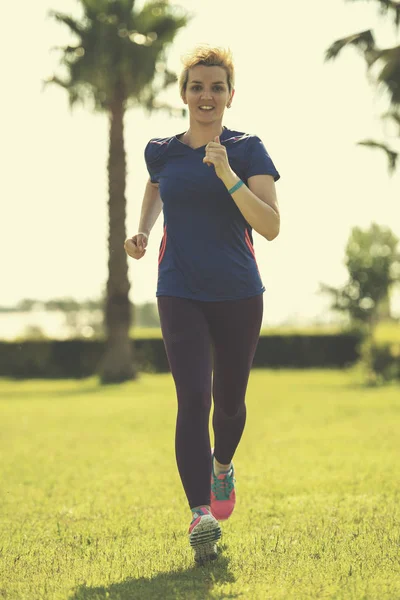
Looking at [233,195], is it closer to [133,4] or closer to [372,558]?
[372,558]

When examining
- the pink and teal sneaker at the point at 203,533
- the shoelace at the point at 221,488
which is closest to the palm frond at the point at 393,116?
the shoelace at the point at 221,488

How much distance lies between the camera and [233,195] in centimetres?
417

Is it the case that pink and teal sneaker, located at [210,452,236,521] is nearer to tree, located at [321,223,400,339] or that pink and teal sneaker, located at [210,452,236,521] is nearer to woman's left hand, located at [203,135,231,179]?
woman's left hand, located at [203,135,231,179]

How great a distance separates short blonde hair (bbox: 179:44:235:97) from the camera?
4473 mm

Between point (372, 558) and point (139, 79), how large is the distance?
83.4ft

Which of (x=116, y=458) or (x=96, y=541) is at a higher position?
(x=96, y=541)

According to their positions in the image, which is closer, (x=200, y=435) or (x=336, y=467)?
(x=200, y=435)

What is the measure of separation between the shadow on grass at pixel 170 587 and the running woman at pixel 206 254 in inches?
5.8

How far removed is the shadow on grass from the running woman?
0.48 ft

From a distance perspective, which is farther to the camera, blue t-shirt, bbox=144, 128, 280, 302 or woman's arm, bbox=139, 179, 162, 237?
woman's arm, bbox=139, 179, 162, 237

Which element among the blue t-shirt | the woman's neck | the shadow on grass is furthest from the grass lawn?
the woman's neck

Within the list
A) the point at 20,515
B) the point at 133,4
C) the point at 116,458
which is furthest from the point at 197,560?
the point at 133,4

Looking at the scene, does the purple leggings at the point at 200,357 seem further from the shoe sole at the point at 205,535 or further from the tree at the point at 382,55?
the tree at the point at 382,55

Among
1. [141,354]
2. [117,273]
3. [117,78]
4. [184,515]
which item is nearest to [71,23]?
[117,78]
